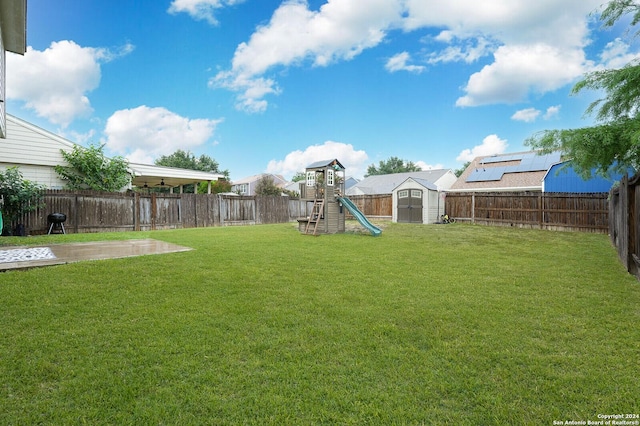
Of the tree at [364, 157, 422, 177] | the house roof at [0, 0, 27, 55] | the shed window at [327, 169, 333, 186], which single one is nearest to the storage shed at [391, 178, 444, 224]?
the shed window at [327, 169, 333, 186]

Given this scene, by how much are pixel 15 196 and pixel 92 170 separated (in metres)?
3.49

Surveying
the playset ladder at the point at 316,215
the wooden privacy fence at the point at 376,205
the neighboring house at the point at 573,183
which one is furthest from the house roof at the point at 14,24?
the neighboring house at the point at 573,183

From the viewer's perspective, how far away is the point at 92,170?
523 inches

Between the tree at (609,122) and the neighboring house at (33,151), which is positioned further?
the neighboring house at (33,151)

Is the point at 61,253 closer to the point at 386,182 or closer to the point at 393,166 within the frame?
the point at 386,182

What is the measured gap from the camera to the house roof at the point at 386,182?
34031 millimetres

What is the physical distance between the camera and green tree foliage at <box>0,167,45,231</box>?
1002 cm

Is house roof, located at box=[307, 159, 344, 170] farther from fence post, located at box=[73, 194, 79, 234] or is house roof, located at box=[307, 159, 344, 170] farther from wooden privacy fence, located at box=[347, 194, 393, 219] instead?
fence post, located at box=[73, 194, 79, 234]

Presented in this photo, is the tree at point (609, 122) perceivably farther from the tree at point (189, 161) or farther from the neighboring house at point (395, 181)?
the tree at point (189, 161)

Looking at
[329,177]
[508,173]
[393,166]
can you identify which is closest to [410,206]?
[329,177]

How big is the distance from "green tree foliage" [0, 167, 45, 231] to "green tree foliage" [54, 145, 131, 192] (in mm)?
2230

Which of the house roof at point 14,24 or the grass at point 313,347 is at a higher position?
the house roof at point 14,24

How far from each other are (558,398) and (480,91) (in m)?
17.9

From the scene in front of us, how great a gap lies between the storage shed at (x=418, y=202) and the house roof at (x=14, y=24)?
54.7 ft
